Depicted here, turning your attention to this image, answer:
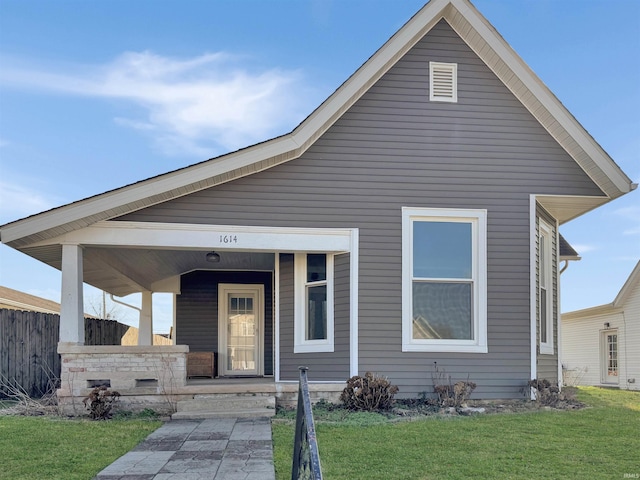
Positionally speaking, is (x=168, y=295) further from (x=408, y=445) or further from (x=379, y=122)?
(x=408, y=445)

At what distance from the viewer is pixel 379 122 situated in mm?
9211

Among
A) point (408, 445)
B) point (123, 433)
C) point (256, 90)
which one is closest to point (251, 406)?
point (123, 433)

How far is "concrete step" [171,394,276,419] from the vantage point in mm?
7934

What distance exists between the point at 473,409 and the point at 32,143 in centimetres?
1319

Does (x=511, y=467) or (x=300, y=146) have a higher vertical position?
(x=300, y=146)

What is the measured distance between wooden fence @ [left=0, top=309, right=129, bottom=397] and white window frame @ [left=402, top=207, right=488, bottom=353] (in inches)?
230

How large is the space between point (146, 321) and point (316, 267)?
5538 mm

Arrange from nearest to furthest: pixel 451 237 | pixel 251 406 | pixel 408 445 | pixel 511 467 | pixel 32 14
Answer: pixel 511 467, pixel 408 445, pixel 251 406, pixel 451 237, pixel 32 14

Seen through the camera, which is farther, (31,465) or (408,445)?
(408,445)

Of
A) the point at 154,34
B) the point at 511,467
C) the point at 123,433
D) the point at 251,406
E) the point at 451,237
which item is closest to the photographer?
the point at 511,467

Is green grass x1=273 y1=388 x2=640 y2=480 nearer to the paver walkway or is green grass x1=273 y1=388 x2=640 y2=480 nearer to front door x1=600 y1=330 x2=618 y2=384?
the paver walkway

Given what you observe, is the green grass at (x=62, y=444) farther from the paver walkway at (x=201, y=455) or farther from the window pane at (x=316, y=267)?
the window pane at (x=316, y=267)

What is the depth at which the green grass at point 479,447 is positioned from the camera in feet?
16.7

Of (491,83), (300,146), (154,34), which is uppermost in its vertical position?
(154,34)
